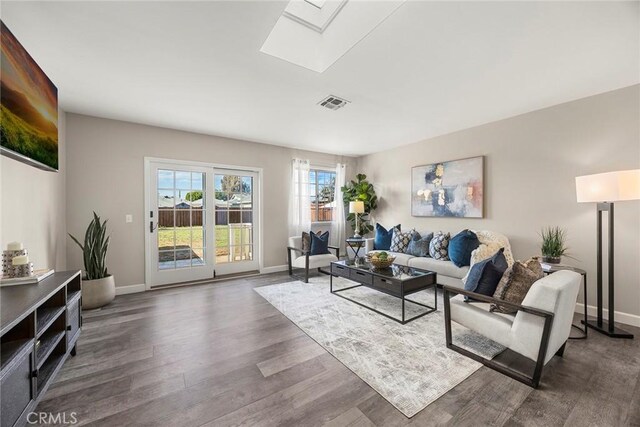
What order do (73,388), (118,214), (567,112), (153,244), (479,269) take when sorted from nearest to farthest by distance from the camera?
(73,388), (479,269), (567,112), (118,214), (153,244)

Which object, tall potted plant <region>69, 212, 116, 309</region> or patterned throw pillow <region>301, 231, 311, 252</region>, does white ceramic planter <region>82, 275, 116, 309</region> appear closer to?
tall potted plant <region>69, 212, 116, 309</region>

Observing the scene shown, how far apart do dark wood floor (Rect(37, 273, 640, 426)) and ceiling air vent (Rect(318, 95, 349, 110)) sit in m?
2.58

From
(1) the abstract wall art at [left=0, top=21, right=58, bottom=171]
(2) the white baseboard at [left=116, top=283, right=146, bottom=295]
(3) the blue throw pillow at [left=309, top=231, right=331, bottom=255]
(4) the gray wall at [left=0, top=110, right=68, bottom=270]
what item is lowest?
(2) the white baseboard at [left=116, top=283, right=146, bottom=295]

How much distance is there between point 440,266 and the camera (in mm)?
3688

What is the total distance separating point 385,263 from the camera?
3.20m

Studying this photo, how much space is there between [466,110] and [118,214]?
505 centimetres

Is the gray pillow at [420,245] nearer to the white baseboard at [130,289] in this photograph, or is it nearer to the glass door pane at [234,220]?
the glass door pane at [234,220]

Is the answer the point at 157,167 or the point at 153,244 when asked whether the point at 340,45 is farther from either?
the point at 153,244

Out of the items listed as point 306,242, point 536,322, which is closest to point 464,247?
point 536,322

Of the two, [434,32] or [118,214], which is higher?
[434,32]

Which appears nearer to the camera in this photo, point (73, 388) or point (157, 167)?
point (73, 388)

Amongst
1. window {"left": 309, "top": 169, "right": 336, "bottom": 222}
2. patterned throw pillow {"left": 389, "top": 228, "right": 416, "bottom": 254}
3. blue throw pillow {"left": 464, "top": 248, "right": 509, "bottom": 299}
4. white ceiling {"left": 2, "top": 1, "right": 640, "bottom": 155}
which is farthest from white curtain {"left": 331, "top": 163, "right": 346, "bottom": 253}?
blue throw pillow {"left": 464, "top": 248, "right": 509, "bottom": 299}

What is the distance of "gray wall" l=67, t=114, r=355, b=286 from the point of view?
3.51 metres

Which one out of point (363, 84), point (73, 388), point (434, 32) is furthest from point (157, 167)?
point (434, 32)
